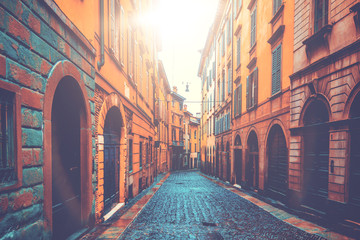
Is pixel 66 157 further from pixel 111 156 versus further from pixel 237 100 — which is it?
pixel 237 100

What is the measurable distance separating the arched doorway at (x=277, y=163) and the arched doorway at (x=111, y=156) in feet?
21.1

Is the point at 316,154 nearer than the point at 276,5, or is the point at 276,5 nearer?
the point at 316,154

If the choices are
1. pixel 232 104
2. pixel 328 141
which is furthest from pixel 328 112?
pixel 232 104

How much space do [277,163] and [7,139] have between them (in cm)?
1011

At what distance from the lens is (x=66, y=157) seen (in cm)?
505

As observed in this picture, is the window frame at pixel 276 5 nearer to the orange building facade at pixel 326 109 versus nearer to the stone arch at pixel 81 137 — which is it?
the orange building facade at pixel 326 109

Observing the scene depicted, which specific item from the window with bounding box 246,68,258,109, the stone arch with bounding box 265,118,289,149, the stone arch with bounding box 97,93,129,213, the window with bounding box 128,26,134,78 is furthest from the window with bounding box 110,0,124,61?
the window with bounding box 246,68,258,109

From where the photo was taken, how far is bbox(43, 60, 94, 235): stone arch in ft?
12.0

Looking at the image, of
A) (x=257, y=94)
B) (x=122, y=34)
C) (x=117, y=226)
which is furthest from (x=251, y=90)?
(x=117, y=226)

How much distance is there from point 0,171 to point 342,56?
Answer: 296 inches

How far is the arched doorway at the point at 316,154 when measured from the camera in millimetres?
7352

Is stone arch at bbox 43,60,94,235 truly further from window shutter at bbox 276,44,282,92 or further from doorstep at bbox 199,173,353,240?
window shutter at bbox 276,44,282,92

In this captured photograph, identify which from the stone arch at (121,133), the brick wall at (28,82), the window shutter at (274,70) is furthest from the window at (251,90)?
the brick wall at (28,82)

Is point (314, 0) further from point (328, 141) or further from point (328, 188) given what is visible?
point (328, 188)
